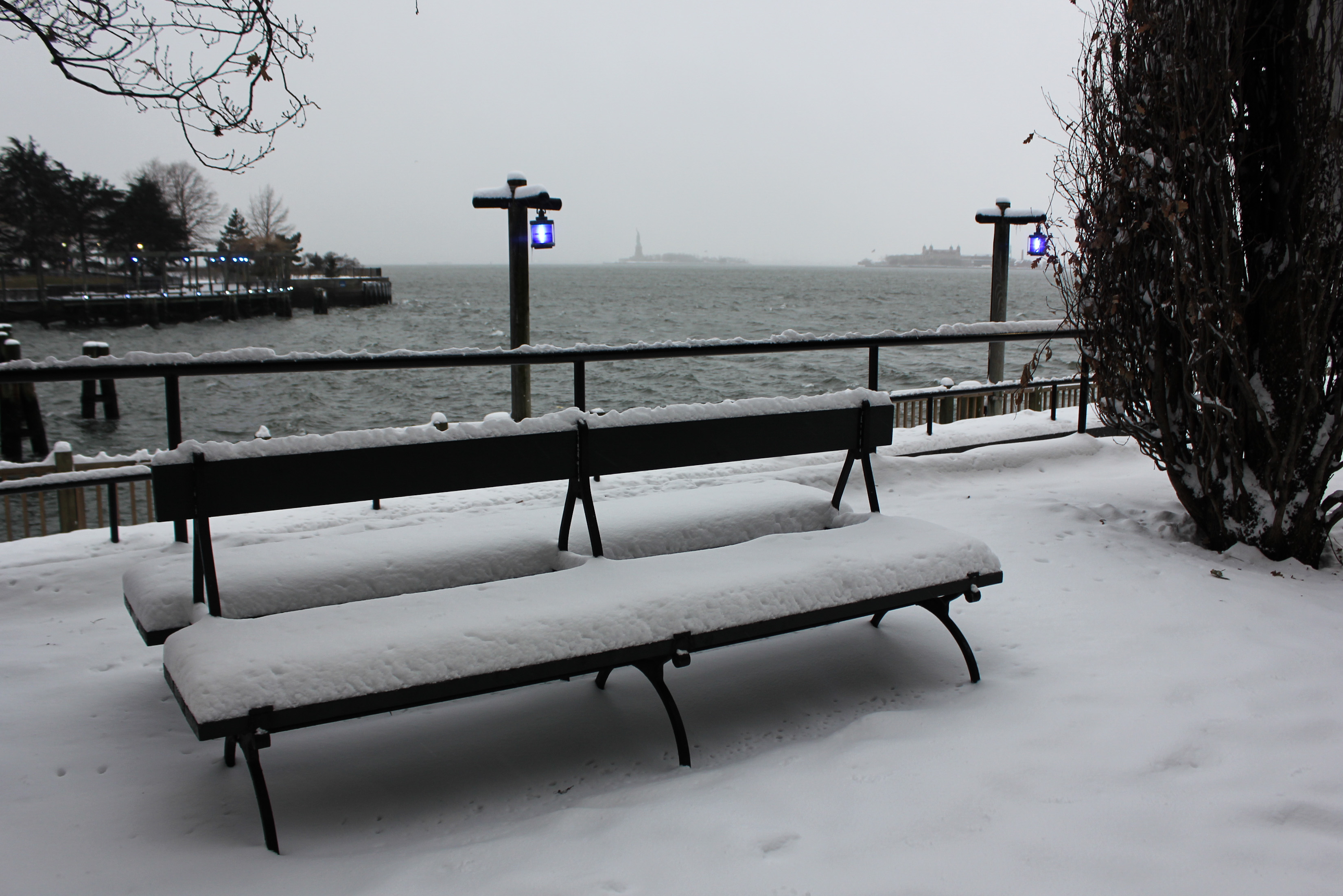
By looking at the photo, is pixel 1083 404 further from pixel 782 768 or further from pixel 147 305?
pixel 147 305

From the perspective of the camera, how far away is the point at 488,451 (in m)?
2.92

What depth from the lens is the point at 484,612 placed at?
2539mm

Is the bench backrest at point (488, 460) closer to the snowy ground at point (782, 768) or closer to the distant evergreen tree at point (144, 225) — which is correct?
the snowy ground at point (782, 768)

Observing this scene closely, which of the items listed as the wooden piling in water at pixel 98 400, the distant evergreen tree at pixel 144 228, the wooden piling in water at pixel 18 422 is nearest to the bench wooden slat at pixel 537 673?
the wooden piling in water at pixel 18 422

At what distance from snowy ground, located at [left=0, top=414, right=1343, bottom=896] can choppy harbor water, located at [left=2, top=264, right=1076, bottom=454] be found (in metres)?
2.71

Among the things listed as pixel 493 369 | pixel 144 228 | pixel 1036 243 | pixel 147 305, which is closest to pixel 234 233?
pixel 144 228

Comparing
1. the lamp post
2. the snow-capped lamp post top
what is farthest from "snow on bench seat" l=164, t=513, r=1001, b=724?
the snow-capped lamp post top

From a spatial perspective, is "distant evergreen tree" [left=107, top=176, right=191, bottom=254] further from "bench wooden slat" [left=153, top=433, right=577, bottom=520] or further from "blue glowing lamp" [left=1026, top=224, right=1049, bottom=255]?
"bench wooden slat" [left=153, top=433, right=577, bottom=520]

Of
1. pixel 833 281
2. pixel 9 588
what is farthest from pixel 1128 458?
pixel 833 281

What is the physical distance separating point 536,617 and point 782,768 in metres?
0.81

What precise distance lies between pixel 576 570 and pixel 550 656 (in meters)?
0.51

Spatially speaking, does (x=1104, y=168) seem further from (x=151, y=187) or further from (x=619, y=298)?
(x=619, y=298)

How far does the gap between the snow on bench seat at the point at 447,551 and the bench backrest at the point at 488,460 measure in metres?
0.27

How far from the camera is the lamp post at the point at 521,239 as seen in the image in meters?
10.6
